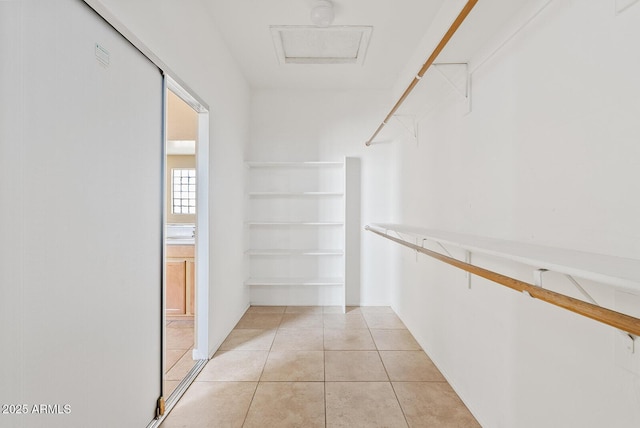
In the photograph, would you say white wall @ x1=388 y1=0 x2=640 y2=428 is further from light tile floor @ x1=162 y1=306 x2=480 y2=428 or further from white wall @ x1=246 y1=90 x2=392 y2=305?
white wall @ x1=246 y1=90 x2=392 y2=305

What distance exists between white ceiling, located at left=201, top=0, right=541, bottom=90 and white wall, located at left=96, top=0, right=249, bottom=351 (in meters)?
0.17

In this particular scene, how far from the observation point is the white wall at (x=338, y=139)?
3.61 m

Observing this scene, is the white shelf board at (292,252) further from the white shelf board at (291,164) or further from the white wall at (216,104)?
the white shelf board at (291,164)

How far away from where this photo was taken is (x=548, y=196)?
118cm

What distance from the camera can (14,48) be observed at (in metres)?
0.85

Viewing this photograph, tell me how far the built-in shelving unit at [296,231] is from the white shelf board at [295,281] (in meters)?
0.05

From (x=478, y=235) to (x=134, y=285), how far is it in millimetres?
1771

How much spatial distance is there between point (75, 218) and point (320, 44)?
7.91 ft

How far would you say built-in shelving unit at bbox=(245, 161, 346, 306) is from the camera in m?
3.62

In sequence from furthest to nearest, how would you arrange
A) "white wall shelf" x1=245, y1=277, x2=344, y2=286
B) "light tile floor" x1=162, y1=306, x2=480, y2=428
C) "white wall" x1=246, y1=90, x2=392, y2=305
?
"white wall" x1=246, y1=90, x2=392, y2=305, "white wall shelf" x1=245, y1=277, x2=344, y2=286, "light tile floor" x1=162, y1=306, x2=480, y2=428

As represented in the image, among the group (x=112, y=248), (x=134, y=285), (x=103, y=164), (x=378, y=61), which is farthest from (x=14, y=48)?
(x=378, y=61)

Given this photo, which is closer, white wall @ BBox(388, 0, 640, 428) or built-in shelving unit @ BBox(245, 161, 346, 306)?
white wall @ BBox(388, 0, 640, 428)

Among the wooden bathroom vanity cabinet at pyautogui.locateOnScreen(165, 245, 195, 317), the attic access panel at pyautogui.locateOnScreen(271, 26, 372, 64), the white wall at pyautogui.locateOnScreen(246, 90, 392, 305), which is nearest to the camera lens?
the attic access panel at pyautogui.locateOnScreen(271, 26, 372, 64)

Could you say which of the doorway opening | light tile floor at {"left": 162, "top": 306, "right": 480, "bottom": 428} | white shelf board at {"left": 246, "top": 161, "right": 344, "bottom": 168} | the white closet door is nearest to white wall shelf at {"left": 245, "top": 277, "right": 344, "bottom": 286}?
light tile floor at {"left": 162, "top": 306, "right": 480, "bottom": 428}
